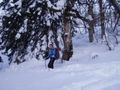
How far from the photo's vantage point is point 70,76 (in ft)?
44.2

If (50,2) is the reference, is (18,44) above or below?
below

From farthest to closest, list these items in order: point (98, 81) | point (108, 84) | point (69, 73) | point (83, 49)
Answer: point (83, 49) < point (69, 73) < point (98, 81) < point (108, 84)

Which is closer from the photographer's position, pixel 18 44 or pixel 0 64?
pixel 18 44

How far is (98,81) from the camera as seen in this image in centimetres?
1138

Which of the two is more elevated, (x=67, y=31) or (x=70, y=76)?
(x=67, y=31)

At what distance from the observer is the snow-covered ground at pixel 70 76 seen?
11194 millimetres

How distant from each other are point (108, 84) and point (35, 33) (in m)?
9.20

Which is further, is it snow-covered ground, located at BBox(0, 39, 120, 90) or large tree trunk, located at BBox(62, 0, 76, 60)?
large tree trunk, located at BBox(62, 0, 76, 60)

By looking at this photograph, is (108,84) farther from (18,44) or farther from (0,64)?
(0,64)

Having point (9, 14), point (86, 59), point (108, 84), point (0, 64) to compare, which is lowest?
point (0, 64)

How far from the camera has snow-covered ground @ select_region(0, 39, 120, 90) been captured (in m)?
11.2

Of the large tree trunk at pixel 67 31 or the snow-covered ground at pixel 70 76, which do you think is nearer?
the snow-covered ground at pixel 70 76

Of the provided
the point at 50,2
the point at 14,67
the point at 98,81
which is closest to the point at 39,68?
the point at 14,67

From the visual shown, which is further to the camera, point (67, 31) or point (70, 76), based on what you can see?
point (67, 31)
